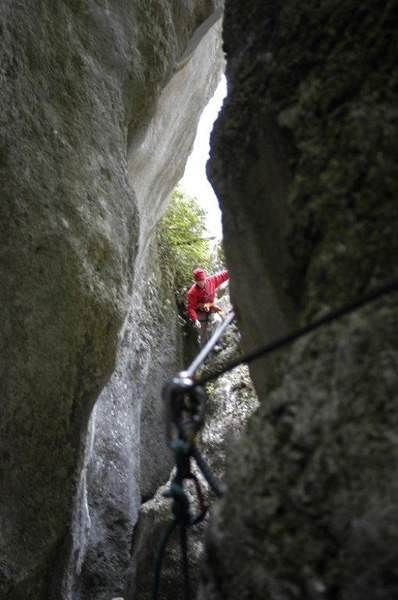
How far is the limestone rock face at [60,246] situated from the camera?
436 cm

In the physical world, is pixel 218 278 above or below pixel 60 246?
above

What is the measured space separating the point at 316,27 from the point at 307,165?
529 millimetres

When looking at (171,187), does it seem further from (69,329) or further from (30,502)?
(30,502)

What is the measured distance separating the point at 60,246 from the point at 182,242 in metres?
6.31

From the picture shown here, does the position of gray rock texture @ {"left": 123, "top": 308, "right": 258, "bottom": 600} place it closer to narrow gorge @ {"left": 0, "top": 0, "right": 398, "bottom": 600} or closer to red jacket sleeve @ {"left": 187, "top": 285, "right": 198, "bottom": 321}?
narrow gorge @ {"left": 0, "top": 0, "right": 398, "bottom": 600}

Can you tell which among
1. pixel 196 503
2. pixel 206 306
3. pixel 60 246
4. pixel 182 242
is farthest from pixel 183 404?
pixel 182 242

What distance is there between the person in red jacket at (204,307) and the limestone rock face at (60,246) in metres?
3.71

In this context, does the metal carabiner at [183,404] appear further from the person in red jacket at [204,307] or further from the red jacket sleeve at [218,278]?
the red jacket sleeve at [218,278]

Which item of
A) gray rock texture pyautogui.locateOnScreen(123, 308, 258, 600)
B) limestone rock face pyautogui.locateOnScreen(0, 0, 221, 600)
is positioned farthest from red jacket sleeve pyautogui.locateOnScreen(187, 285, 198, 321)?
limestone rock face pyautogui.locateOnScreen(0, 0, 221, 600)

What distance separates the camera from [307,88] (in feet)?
7.00

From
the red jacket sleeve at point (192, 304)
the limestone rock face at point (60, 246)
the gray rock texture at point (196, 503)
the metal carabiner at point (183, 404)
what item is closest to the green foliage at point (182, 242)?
the red jacket sleeve at point (192, 304)

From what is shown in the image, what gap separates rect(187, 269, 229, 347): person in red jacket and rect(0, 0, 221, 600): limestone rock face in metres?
3.71

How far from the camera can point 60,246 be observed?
4.49 metres

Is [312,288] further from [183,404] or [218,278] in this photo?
[218,278]
